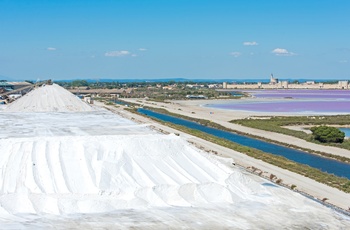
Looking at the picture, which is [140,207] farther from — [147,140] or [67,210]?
[147,140]

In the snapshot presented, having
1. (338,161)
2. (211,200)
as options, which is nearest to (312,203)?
(211,200)

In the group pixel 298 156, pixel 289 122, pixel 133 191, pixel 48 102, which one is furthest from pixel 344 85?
pixel 133 191

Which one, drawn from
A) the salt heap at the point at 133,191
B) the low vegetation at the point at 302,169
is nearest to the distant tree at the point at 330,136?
the low vegetation at the point at 302,169

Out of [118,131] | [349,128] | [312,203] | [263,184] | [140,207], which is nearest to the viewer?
Answer: [140,207]

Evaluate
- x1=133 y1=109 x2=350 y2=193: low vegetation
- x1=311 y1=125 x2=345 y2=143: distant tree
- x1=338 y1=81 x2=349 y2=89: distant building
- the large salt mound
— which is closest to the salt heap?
x1=133 y1=109 x2=350 y2=193: low vegetation

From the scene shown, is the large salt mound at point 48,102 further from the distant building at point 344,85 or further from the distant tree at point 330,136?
the distant building at point 344,85

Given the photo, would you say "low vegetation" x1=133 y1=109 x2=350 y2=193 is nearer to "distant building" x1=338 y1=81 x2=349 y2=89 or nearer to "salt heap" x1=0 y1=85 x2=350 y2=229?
"salt heap" x1=0 y1=85 x2=350 y2=229
